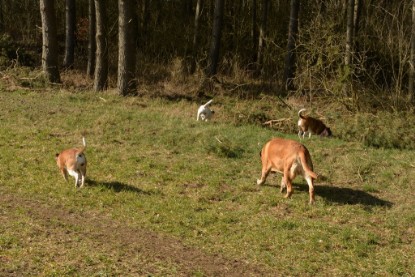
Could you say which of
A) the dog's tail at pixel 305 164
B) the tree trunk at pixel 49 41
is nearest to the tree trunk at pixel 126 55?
the tree trunk at pixel 49 41

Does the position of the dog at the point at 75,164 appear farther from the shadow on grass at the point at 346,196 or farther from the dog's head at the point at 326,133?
the dog's head at the point at 326,133

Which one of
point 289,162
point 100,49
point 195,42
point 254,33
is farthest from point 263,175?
point 254,33

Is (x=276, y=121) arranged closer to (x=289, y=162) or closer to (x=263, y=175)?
(x=263, y=175)

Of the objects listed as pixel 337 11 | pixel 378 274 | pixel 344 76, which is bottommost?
pixel 378 274

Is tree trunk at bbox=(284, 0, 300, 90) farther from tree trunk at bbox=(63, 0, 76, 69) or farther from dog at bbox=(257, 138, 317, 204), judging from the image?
dog at bbox=(257, 138, 317, 204)

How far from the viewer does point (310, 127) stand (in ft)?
44.0

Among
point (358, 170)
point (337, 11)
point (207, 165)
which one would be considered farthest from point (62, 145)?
point (337, 11)

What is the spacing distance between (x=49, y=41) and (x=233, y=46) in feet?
35.3

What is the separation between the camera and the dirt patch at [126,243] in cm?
670

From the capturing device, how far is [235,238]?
7621mm

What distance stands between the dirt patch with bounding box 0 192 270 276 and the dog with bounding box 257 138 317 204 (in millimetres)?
2432

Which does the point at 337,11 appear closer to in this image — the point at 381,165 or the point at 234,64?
the point at 234,64

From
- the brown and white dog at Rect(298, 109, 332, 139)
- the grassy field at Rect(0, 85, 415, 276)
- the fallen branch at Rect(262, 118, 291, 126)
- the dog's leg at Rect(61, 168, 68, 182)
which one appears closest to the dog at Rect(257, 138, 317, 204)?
the grassy field at Rect(0, 85, 415, 276)

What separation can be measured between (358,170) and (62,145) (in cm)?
628
